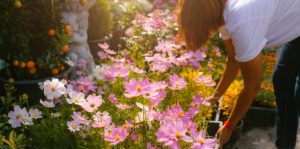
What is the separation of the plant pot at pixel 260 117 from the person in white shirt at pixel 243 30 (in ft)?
3.61

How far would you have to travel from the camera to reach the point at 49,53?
331cm

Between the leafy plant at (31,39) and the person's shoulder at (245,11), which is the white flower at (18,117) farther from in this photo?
the leafy plant at (31,39)

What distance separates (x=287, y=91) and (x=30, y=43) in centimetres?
196

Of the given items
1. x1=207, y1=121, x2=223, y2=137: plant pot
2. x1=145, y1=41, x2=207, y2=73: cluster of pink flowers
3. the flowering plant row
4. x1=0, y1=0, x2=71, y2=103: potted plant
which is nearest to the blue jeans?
x1=207, y1=121, x2=223, y2=137: plant pot

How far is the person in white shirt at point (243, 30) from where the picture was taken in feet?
6.54

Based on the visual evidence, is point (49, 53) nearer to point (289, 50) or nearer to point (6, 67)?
point (6, 67)

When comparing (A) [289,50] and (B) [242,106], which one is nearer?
(B) [242,106]

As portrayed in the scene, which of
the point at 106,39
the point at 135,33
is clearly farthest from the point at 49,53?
the point at 106,39

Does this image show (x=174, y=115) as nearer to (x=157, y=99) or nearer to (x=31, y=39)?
(x=157, y=99)

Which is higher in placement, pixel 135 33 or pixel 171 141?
pixel 135 33

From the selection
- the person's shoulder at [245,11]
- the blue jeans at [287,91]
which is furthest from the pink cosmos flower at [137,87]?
the blue jeans at [287,91]

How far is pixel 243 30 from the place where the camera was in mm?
1961

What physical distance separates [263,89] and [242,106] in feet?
5.74

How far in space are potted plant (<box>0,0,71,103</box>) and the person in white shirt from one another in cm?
139
